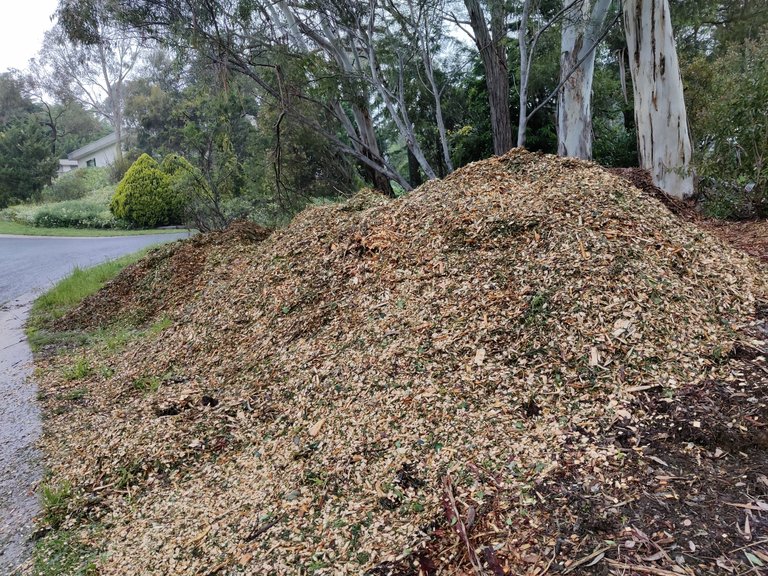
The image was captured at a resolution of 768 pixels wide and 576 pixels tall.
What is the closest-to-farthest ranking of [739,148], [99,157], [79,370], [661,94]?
[79,370] < [739,148] < [661,94] < [99,157]

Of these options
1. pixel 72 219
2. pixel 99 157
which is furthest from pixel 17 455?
pixel 99 157

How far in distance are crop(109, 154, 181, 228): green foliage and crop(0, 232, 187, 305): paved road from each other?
2716 mm

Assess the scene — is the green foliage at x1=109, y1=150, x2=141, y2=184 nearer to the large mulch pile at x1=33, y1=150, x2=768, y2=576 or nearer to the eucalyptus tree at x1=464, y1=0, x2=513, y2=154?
the eucalyptus tree at x1=464, y1=0, x2=513, y2=154

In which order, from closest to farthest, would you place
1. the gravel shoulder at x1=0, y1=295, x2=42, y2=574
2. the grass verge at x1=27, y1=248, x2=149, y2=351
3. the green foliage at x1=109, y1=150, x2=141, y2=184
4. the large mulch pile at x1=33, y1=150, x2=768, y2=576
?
the large mulch pile at x1=33, y1=150, x2=768, y2=576 → the gravel shoulder at x1=0, y1=295, x2=42, y2=574 → the grass verge at x1=27, y1=248, x2=149, y2=351 → the green foliage at x1=109, y1=150, x2=141, y2=184

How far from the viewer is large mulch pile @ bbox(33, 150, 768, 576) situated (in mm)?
1575

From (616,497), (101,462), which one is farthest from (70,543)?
(616,497)

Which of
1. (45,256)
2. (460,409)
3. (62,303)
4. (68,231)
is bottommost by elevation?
(460,409)

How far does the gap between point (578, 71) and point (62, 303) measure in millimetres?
7146

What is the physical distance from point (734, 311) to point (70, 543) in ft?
9.93

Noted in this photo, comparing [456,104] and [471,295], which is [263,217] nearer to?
[456,104]

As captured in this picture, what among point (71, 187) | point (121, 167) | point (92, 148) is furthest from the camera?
point (92, 148)

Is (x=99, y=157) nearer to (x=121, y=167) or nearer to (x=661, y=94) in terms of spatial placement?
(x=121, y=167)

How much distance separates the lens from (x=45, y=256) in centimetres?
1100

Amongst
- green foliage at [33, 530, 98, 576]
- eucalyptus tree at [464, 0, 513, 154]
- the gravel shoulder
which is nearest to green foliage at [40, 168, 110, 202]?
the gravel shoulder
